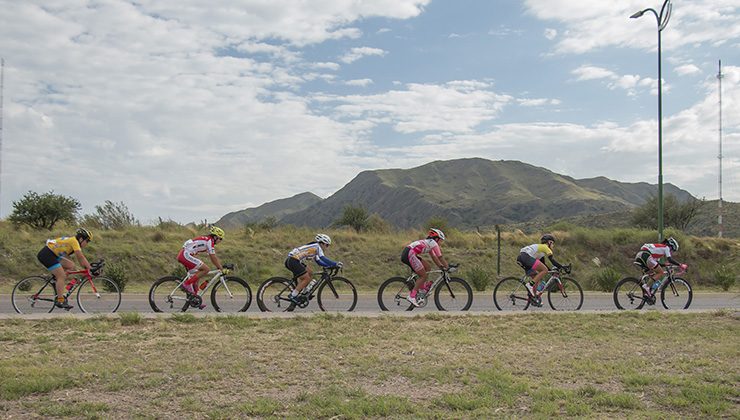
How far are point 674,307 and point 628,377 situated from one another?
8606 mm

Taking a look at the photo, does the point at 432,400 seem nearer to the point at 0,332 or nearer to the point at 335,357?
the point at 335,357

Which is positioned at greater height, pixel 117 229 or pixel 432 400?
pixel 117 229

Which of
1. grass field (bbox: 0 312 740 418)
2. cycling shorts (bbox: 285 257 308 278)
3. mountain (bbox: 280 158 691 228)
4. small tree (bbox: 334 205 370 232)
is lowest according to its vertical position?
grass field (bbox: 0 312 740 418)

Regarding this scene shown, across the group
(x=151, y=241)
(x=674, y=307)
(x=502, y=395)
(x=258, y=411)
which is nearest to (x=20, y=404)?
(x=258, y=411)

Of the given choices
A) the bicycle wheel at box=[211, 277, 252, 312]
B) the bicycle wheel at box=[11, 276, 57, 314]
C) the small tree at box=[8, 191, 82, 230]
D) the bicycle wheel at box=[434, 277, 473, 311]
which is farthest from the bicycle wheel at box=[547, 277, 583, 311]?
the small tree at box=[8, 191, 82, 230]

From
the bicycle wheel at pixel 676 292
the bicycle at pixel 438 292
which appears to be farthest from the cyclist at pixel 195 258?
the bicycle wheel at pixel 676 292

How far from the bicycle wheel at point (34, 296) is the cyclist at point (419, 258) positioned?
269 inches

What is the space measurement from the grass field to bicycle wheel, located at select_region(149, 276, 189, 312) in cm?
211

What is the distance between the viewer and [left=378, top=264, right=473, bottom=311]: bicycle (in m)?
13.1

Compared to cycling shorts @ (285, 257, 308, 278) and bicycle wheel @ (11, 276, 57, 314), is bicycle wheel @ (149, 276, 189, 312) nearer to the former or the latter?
bicycle wheel @ (11, 276, 57, 314)

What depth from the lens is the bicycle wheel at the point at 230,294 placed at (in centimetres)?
1281

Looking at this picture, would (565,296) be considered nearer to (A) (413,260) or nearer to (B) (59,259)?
(A) (413,260)

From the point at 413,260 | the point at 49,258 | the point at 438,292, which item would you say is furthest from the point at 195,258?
the point at 438,292

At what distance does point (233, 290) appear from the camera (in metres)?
13.1
